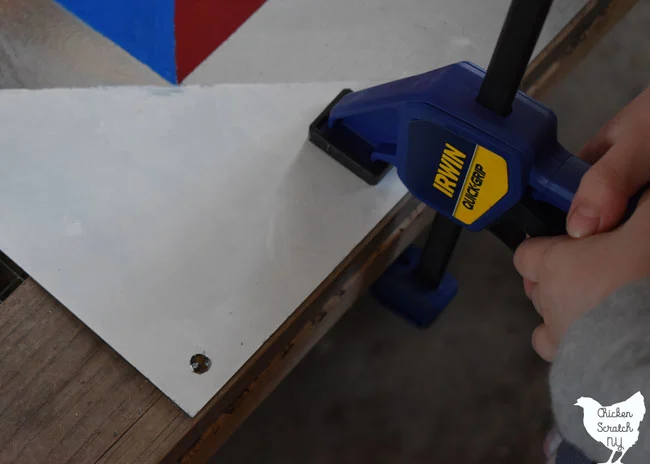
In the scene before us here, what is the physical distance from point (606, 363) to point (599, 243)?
10cm

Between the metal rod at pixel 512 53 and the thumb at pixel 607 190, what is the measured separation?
0.09 meters

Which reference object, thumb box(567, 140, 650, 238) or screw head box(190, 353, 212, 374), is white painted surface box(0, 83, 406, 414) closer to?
screw head box(190, 353, 212, 374)

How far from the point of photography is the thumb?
19.2 inches

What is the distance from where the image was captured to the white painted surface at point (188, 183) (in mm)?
636

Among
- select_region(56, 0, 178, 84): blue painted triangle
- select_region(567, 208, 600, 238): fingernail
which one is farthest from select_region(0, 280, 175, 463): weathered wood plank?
select_region(567, 208, 600, 238): fingernail

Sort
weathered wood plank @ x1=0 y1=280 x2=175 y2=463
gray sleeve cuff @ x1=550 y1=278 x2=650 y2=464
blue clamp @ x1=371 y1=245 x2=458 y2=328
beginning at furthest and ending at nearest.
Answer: blue clamp @ x1=371 y1=245 x2=458 y2=328 < weathered wood plank @ x1=0 y1=280 x2=175 y2=463 < gray sleeve cuff @ x1=550 y1=278 x2=650 y2=464

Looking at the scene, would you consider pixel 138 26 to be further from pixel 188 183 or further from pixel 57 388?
pixel 57 388

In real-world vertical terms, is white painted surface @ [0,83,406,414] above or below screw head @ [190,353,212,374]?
above

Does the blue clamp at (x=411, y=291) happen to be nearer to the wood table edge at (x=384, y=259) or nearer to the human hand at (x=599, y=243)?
the wood table edge at (x=384, y=259)

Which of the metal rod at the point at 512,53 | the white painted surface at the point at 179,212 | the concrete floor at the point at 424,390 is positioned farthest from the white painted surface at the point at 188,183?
the concrete floor at the point at 424,390

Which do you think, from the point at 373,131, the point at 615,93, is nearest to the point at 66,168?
the point at 373,131

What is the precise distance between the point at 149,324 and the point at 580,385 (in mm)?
384

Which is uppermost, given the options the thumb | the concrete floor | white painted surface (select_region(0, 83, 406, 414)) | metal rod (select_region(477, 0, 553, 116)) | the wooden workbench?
metal rod (select_region(477, 0, 553, 116))

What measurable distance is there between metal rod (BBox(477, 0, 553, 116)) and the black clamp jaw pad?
0.19 meters
